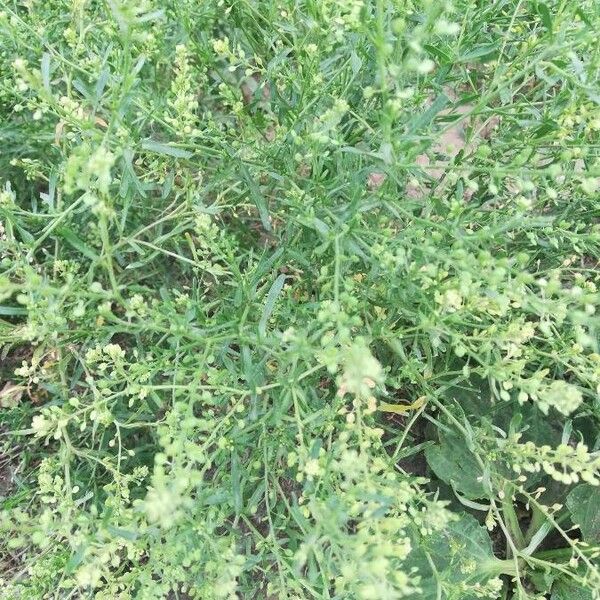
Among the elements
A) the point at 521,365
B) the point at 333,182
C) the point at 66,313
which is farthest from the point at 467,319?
the point at 66,313

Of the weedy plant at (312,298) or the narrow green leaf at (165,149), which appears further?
the narrow green leaf at (165,149)

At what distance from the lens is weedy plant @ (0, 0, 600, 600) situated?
6.08 ft

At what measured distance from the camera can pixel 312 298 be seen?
8.73 feet

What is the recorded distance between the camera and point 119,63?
225cm

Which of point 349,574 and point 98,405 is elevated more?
point 349,574

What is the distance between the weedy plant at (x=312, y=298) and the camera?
185cm

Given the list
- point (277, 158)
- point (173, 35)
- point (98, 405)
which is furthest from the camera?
point (173, 35)

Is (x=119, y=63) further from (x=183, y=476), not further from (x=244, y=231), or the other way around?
(x=183, y=476)

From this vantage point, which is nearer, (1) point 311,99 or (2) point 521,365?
(2) point 521,365

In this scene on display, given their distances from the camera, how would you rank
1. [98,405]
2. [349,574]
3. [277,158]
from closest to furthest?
[349,574]
[98,405]
[277,158]

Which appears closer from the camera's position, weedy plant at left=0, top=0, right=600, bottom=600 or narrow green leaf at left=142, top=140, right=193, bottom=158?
weedy plant at left=0, top=0, right=600, bottom=600

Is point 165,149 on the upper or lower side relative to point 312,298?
upper

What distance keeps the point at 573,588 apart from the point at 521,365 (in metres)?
1.63

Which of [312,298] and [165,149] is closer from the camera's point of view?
[165,149]
